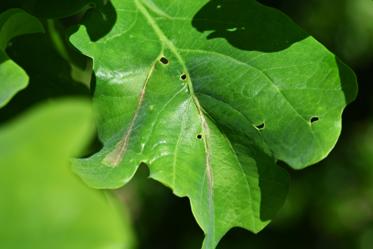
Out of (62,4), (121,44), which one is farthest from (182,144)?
(62,4)

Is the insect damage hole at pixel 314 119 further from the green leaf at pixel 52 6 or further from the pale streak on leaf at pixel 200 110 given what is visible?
the green leaf at pixel 52 6

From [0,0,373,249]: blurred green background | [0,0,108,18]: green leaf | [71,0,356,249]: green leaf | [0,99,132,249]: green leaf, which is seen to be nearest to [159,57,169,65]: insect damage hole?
[71,0,356,249]: green leaf

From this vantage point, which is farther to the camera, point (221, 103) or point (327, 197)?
point (327, 197)

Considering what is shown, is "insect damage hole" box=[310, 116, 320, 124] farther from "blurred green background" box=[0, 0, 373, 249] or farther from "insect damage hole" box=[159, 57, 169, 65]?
"blurred green background" box=[0, 0, 373, 249]

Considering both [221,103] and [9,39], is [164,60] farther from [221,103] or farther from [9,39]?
[9,39]

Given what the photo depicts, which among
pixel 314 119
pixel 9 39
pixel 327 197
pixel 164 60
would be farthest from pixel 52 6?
pixel 327 197

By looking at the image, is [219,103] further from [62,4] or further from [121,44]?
[62,4]

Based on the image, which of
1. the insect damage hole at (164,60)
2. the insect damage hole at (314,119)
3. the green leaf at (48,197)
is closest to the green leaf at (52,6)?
the insect damage hole at (164,60)
